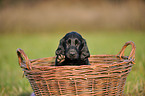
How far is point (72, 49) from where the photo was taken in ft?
9.28

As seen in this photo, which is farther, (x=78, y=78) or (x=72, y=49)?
(x=72, y=49)

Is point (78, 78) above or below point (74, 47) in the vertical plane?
below

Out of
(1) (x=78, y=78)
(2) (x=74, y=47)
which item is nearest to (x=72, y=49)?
(2) (x=74, y=47)

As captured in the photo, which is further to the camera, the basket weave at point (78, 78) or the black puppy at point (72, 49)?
the black puppy at point (72, 49)

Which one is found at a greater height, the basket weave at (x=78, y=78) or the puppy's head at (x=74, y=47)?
the puppy's head at (x=74, y=47)

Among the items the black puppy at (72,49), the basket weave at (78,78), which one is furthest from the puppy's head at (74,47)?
the basket weave at (78,78)

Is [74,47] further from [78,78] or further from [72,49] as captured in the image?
[78,78]

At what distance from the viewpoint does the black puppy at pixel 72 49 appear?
2.86 meters

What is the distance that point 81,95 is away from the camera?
2264 millimetres

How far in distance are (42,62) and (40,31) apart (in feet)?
56.4

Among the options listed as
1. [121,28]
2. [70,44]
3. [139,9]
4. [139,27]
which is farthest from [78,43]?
[121,28]

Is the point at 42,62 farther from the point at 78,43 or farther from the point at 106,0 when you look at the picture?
the point at 106,0

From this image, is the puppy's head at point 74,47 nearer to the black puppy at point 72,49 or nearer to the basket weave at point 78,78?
the black puppy at point 72,49

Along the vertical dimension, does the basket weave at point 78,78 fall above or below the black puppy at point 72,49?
below
